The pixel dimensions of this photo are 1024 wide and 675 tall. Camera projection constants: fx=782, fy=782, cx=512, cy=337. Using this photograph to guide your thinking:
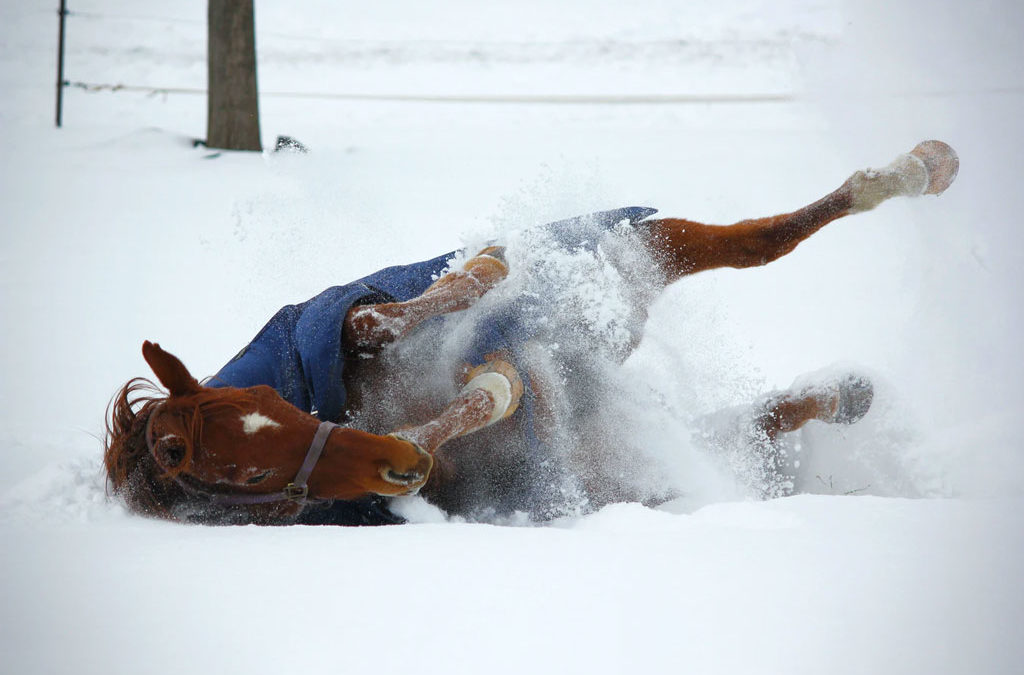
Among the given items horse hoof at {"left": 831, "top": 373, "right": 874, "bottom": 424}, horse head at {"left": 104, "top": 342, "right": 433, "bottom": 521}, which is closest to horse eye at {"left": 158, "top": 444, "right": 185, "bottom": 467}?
horse head at {"left": 104, "top": 342, "right": 433, "bottom": 521}

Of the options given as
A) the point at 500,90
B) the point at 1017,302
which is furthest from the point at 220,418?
the point at 500,90

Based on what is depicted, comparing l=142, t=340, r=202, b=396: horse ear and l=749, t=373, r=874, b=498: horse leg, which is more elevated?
l=142, t=340, r=202, b=396: horse ear

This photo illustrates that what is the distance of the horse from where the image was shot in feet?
4.77

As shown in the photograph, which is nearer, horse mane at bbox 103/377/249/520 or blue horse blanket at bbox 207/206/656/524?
horse mane at bbox 103/377/249/520

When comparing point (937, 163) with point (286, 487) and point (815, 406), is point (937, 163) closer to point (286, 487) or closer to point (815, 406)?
point (815, 406)

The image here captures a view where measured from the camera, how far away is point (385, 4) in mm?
10859

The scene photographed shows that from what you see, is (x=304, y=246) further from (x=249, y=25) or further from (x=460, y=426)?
(x=249, y=25)

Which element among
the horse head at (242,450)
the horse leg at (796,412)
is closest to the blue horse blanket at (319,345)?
the horse head at (242,450)

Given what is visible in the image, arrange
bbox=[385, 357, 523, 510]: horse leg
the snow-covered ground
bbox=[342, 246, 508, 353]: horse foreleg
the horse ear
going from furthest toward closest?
bbox=[342, 246, 508, 353]: horse foreleg
bbox=[385, 357, 523, 510]: horse leg
the horse ear
the snow-covered ground

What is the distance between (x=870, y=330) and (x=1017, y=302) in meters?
0.96

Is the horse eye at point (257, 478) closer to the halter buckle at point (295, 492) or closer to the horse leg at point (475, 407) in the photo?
the halter buckle at point (295, 492)

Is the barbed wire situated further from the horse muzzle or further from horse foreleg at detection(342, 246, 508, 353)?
the horse muzzle

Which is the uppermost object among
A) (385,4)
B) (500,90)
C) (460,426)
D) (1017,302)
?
(385,4)

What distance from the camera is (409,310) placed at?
171 cm
